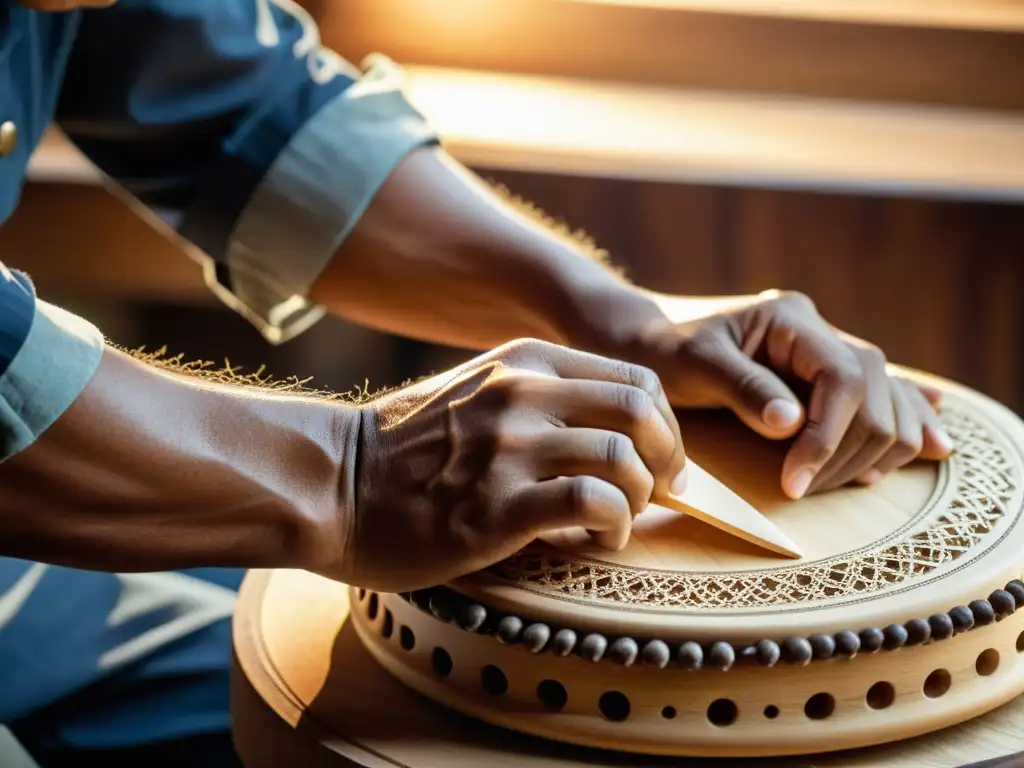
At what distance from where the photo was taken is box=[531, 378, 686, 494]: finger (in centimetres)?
69

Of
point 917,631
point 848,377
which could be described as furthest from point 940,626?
point 848,377

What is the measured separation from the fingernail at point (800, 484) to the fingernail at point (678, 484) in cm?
9

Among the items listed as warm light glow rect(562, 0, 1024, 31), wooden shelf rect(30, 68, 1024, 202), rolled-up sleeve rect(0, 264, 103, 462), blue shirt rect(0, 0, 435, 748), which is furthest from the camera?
warm light glow rect(562, 0, 1024, 31)

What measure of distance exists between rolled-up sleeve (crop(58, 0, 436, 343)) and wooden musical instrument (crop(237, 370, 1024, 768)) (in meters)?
0.43

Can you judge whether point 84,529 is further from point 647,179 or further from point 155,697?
point 647,179

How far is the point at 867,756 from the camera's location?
667 millimetres

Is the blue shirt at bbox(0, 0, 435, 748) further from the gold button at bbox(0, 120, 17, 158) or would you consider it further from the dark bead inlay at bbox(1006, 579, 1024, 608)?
the dark bead inlay at bbox(1006, 579, 1024, 608)

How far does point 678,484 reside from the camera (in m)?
0.72

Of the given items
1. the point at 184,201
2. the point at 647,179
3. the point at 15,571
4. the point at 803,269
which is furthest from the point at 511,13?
the point at 15,571

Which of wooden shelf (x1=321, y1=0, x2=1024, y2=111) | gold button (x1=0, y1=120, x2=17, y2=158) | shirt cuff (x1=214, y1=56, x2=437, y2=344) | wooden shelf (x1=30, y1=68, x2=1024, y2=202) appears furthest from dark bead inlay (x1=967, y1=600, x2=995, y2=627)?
wooden shelf (x1=321, y1=0, x2=1024, y2=111)

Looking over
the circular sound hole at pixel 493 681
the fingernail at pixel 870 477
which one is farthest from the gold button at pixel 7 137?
the fingernail at pixel 870 477

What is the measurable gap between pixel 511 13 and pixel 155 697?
4.68 ft

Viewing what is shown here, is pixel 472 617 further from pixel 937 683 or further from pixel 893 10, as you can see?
pixel 893 10

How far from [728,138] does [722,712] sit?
1.35 metres
